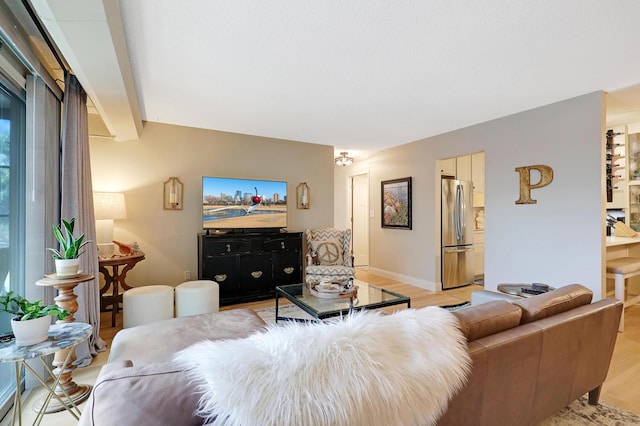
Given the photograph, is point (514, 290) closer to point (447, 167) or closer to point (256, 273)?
point (447, 167)

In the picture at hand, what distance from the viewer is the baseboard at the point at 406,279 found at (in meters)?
4.61

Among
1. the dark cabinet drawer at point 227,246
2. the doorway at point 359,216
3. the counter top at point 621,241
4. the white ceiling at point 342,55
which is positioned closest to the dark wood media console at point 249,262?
the dark cabinet drawer at point 227,246

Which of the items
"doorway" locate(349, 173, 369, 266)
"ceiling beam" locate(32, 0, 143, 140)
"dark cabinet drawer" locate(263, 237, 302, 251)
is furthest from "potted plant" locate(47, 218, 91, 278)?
"doorway" locate(349, 173, 369, 266)

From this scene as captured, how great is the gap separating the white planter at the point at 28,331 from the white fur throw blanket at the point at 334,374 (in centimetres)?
110

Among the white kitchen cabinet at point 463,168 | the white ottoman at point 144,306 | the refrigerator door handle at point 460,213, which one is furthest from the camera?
the white kitchen cabinet at point 463,168

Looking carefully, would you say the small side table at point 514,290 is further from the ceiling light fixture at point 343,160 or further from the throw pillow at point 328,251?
the ceiling light fixture at point 343,160

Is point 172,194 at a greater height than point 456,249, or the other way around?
point 172,194

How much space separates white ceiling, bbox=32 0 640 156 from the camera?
5.63 ft

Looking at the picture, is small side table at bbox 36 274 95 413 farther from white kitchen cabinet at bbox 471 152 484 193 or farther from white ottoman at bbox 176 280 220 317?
white kitchen cabinet at bbox 471 152 484 193

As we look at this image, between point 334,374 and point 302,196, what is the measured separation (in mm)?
4157

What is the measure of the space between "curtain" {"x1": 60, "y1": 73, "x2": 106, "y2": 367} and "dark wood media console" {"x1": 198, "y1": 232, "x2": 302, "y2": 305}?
4.36 feet

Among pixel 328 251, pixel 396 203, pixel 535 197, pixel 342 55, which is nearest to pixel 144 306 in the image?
pixel 328 251

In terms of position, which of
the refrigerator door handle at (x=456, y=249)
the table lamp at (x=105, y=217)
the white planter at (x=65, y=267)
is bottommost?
the refrigerator door handle at (x=456, y=249)

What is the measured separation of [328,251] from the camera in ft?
14.4
